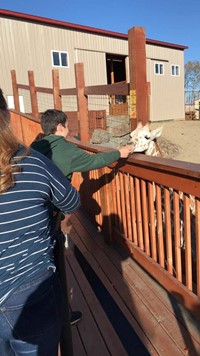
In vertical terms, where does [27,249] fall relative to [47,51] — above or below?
below

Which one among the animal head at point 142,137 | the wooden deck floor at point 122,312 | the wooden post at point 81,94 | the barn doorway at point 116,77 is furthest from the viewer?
the barn doorway at point 116,77

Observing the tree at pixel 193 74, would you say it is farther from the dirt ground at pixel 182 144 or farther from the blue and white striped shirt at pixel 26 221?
the blue and white striped shirt at pixel 26 221

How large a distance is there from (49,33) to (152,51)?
9.54m

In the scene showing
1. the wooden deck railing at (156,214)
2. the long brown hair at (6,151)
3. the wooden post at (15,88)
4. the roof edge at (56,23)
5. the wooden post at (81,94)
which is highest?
→ the roof edge at (56,23)

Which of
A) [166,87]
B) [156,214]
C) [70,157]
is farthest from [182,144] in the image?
[70,157]

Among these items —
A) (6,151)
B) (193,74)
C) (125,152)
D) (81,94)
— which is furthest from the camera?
(193,74)

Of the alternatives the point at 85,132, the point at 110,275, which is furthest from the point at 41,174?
the point at 85,132

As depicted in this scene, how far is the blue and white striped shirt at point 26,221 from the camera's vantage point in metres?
1.18

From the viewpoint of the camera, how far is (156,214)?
270cm

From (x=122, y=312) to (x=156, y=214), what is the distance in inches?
33.3

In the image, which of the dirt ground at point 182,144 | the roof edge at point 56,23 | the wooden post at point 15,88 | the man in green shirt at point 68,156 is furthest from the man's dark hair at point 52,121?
the roof edge at point 56,23

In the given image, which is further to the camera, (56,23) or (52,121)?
(56,23)

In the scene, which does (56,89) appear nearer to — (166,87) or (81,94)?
(81,94)

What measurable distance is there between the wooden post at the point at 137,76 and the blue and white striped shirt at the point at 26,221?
1.96 metres
